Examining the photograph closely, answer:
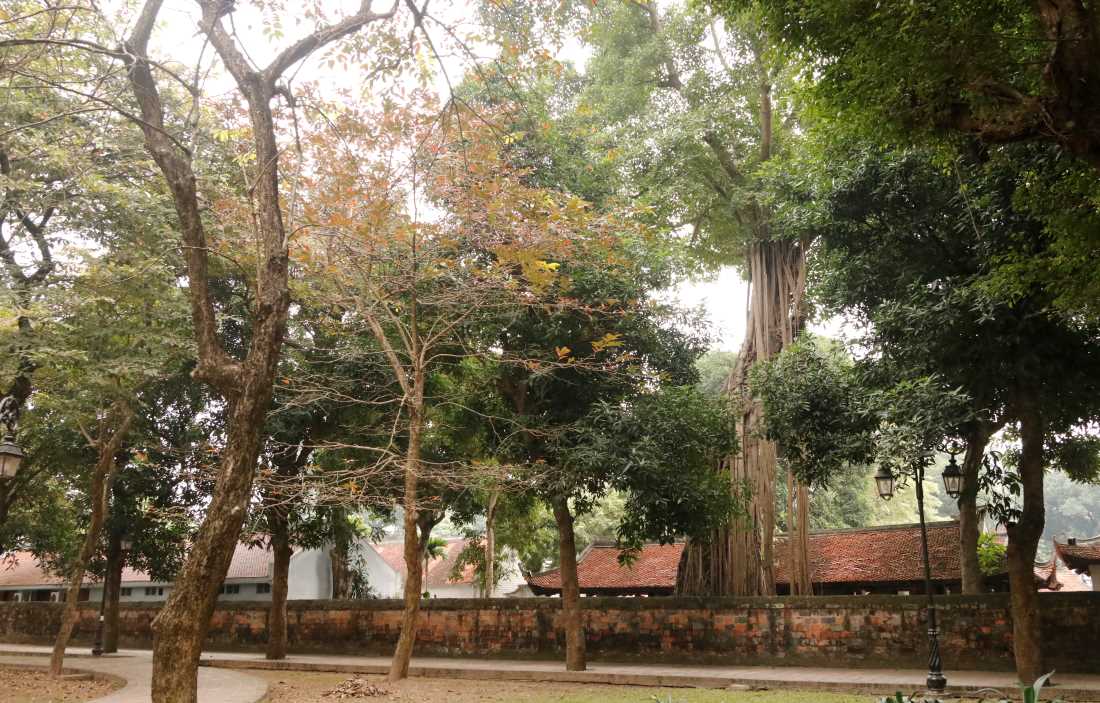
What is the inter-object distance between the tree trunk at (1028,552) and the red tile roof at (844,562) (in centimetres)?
588

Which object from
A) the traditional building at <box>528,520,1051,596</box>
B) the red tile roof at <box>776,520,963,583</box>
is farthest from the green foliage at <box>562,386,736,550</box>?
the red tile roof at <box>776,520,963,583</box>

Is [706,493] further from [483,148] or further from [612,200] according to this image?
[483,148]

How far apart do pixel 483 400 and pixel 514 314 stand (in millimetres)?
2917

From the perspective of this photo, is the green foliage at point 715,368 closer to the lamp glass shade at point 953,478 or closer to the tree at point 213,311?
the lamp glass shade at point 953,478

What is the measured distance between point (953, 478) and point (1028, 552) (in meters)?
1.34

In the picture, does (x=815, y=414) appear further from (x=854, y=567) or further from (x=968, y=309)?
(x=854, y=567)

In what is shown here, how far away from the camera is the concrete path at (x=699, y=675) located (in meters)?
11.7

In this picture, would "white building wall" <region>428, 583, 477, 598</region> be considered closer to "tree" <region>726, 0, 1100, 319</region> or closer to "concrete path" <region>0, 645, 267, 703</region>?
"concrete path" <region>0, 645, 267, 703</region>

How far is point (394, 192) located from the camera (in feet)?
39.1

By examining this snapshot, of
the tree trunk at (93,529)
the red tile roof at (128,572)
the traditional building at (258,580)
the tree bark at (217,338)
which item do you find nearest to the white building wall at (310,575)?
the traditional building at (258,580)

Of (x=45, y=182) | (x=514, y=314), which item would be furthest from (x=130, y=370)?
(x=514, y=314)

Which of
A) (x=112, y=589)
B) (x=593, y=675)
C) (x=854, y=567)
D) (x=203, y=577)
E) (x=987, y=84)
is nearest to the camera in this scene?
(x=203, y=577)

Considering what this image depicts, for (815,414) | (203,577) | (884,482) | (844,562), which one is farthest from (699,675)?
(203,577)

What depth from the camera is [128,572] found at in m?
32.3
